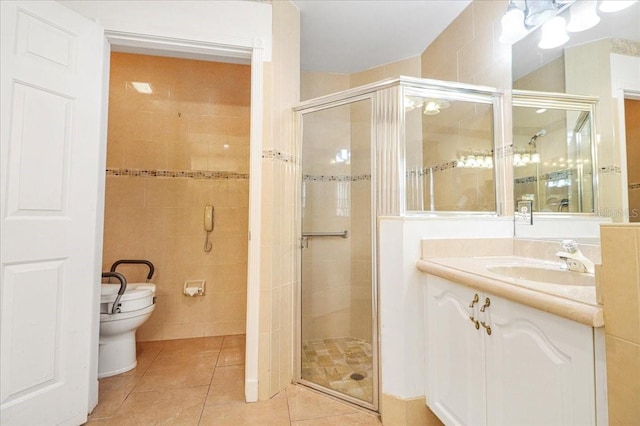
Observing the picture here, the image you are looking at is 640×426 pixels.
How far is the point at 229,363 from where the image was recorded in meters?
2.02

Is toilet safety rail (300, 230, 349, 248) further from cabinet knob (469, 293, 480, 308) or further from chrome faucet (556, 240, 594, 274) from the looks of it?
chrome faucet (556, 240, 594, 274)

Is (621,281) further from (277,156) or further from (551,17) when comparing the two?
(277,156)

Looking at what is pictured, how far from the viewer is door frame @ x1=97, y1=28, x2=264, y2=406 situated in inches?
62.4

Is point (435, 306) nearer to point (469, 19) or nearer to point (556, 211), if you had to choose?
point (556, 211)

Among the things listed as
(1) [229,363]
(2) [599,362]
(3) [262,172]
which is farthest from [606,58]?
(1) [229,363]

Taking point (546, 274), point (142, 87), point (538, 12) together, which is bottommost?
point (546, 274)

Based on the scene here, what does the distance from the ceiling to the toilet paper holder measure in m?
2.24

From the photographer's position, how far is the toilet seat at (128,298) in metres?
1.81

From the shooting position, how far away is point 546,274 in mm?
1148

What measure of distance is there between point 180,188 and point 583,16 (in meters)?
2.79

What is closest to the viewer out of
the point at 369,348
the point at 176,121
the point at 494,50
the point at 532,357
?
the point at 532,357

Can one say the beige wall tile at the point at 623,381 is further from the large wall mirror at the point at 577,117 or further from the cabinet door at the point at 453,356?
the large wall mirror at the point at 577,117

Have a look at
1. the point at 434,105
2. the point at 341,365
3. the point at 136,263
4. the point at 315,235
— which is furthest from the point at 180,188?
the point at 434,105

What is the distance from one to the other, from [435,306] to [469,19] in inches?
73.2
